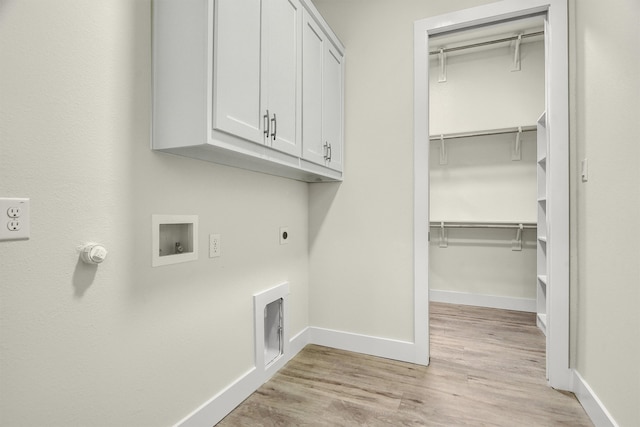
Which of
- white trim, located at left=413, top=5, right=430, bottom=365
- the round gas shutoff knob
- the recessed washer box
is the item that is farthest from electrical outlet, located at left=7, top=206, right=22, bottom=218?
white trim, located at left=413, top=5, right=430, bottom=365

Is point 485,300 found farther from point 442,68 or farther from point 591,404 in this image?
point 442,68

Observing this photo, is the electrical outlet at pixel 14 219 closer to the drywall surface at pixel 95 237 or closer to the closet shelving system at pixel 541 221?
the drywall surface at pixel 95 237

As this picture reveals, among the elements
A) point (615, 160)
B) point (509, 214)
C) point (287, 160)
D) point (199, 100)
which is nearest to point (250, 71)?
point (199, 100)

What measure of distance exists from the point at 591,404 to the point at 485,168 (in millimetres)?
2546

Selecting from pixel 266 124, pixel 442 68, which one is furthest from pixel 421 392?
pixel 442 68

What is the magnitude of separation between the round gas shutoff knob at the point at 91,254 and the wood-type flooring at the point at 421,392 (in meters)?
1.07

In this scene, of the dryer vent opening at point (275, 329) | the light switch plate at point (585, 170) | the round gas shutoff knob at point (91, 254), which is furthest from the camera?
the dryer vent opening at point (275, 329)

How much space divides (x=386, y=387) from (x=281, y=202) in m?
1.35

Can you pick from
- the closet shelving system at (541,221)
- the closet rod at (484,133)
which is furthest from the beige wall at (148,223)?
the closet rod at (484,133)

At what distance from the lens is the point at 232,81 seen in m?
1.27

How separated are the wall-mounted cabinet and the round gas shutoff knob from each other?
1.46 ft

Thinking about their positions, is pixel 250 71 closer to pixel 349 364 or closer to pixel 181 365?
pixel 181 365

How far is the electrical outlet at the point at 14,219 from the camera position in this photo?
2.79 ft

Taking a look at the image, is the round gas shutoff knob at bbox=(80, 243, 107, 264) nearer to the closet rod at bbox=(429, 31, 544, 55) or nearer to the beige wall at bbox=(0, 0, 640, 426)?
the beige wall at bbox=(0, 0, 640, 426)
